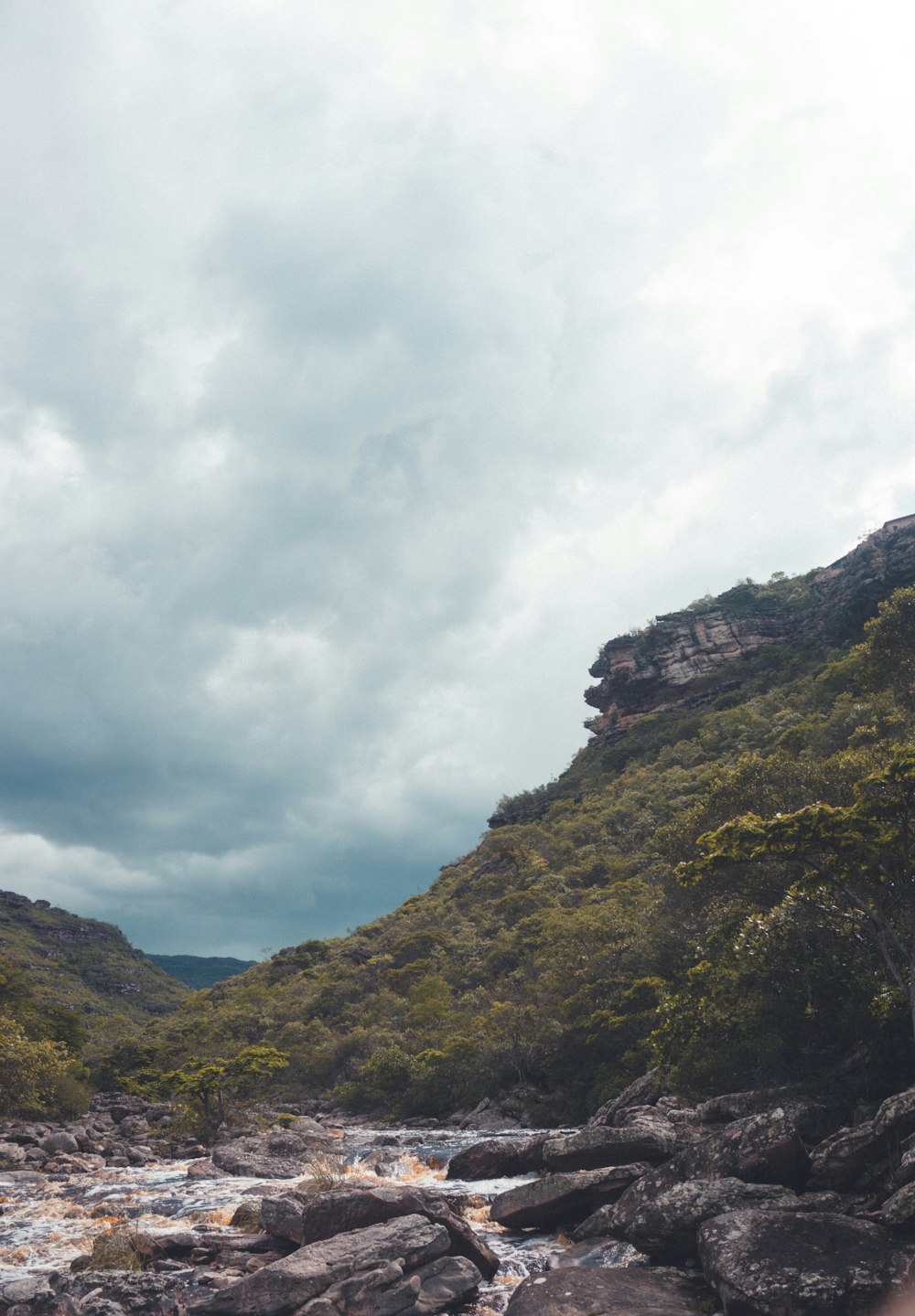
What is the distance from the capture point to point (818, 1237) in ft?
38.9

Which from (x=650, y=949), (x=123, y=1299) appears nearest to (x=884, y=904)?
(x=123, y=1299)

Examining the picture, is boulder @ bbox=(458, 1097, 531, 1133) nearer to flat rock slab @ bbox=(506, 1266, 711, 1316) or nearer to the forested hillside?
the forested hillside

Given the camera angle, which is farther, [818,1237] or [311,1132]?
[311,1132]

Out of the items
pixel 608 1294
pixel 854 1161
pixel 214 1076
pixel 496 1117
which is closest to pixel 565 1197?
pixel 608 1294

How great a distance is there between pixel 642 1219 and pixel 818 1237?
153 inches

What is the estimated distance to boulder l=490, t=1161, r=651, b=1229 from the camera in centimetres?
1758

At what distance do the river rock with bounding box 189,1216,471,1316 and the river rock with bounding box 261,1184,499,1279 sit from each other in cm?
76

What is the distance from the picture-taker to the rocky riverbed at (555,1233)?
39.0 feet

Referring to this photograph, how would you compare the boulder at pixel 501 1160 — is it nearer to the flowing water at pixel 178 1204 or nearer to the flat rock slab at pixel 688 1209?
the flowing water at pixel 178 1204

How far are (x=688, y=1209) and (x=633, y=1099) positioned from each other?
49.4 feet

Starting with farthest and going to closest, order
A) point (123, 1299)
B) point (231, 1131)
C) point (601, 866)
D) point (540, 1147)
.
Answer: point (601, 866)
point (231, 1131)
point (540, 1147)
point (123, 1299)

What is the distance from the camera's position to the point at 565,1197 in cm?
1758

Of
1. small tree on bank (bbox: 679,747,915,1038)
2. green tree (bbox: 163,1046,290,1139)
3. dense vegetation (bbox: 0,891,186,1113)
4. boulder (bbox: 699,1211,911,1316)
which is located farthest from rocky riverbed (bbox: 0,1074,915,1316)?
dense vegetation (bbox: 0,891,186,1113)

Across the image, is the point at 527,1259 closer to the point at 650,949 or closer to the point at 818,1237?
the point at 818,1237
